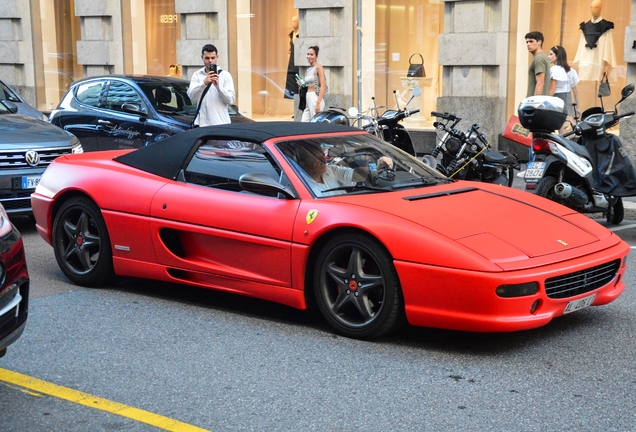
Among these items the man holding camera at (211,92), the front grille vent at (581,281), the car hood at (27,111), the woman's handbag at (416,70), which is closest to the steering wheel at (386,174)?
the front grille vent at (581,281)

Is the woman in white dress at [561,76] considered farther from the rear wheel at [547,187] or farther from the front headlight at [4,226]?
the front headlight at [4,226]

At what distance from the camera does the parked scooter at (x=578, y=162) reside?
365 inches

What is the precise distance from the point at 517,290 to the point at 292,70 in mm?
13610

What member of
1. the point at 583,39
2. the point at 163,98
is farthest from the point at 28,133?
the point at 583,39

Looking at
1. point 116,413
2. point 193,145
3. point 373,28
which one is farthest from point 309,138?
point 373,28

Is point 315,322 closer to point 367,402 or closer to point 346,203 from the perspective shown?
point 346,203

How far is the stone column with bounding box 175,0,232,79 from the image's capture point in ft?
60.1

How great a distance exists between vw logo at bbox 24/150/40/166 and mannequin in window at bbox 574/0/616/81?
908 cm

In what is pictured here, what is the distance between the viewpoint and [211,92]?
35.0 ft

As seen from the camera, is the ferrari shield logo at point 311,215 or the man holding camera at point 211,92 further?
the man holding camera at point 211,92

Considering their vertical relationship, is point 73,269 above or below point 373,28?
below

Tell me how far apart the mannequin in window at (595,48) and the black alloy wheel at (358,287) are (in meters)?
10.4

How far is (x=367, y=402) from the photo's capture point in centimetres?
452

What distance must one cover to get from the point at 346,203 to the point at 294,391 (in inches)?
54.6
